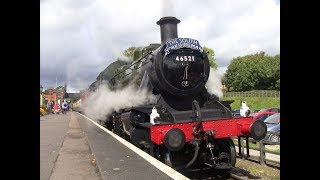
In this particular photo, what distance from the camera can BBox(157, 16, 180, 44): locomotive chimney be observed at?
30.0ft

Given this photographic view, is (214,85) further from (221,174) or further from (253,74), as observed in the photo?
(253,74)

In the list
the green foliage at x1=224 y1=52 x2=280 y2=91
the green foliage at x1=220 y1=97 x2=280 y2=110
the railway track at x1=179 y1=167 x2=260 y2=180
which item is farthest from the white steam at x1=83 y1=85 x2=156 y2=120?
the green foliage at x1=224 y1=52 x2=280 y2=91

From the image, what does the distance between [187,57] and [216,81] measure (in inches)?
55.2

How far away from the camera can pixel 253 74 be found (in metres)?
66.2

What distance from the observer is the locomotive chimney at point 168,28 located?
30.0ft

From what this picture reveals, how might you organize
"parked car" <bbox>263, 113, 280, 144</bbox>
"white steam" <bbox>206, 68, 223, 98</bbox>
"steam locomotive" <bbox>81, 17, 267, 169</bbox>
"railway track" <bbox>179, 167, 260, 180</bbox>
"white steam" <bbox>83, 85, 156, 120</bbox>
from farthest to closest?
"parked car" <bbox>263, 113, 280, 144</bbox> → "white steam" <bbox>206, 68, 223, 98</bbox> → "white steam" <bbox>83, 85, 156, 120</bbox> → "railway track" <bbox>179, 167, 260, 180</bbox> → "steam locomotive" <bbox>81, 17, 267, 169</bbox>

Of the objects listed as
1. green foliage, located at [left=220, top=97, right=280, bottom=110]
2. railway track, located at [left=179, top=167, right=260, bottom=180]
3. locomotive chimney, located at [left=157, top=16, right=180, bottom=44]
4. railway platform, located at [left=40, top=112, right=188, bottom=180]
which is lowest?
railway track, located at [left=179, top=167, right=260, bottom=180]

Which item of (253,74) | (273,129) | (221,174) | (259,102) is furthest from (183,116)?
(253,74)

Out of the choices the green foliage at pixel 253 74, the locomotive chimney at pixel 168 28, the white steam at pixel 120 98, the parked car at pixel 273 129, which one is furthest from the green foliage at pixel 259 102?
the locomotive chimney at pixel 168 28

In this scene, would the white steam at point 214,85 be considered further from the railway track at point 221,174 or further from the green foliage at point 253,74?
the green foliage at point 253,74

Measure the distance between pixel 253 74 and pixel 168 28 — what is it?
5942cm

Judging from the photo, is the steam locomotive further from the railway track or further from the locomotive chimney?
the railway track

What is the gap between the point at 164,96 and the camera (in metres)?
8.35
